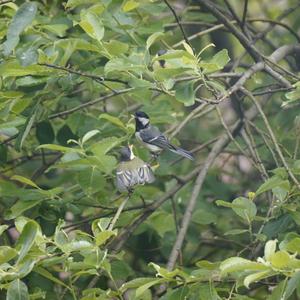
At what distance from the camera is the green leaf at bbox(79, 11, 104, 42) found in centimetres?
311

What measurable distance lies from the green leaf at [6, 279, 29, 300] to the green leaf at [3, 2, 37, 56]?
2.77 ft

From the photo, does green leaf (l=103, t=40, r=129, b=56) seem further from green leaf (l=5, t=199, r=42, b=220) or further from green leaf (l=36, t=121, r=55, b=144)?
green leaf (l=36, t=121, r=55, b=144)

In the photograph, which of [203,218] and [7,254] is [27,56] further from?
[203,218]

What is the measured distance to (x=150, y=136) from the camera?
3910 mm

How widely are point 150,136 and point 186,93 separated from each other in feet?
2.87

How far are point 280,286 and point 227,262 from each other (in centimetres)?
26

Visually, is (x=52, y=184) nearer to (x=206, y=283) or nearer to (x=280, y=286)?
(x=206, y=283)

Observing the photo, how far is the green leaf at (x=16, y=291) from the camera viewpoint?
8.79ft

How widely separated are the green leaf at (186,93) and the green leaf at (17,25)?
0.59 m

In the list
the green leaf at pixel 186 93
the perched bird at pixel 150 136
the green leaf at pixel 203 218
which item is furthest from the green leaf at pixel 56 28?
the green leaf at pixel 203 218

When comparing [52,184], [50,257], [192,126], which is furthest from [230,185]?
[50,257]

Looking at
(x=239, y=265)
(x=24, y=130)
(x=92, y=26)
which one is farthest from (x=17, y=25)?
(x=239, y=265)

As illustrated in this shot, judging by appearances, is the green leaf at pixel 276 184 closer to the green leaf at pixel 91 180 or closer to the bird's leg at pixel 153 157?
the green leaf at pixel 91 180

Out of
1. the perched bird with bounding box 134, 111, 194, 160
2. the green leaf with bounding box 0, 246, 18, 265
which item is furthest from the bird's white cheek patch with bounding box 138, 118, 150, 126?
the green leaf with bounding box 0, 246, 18, 265
